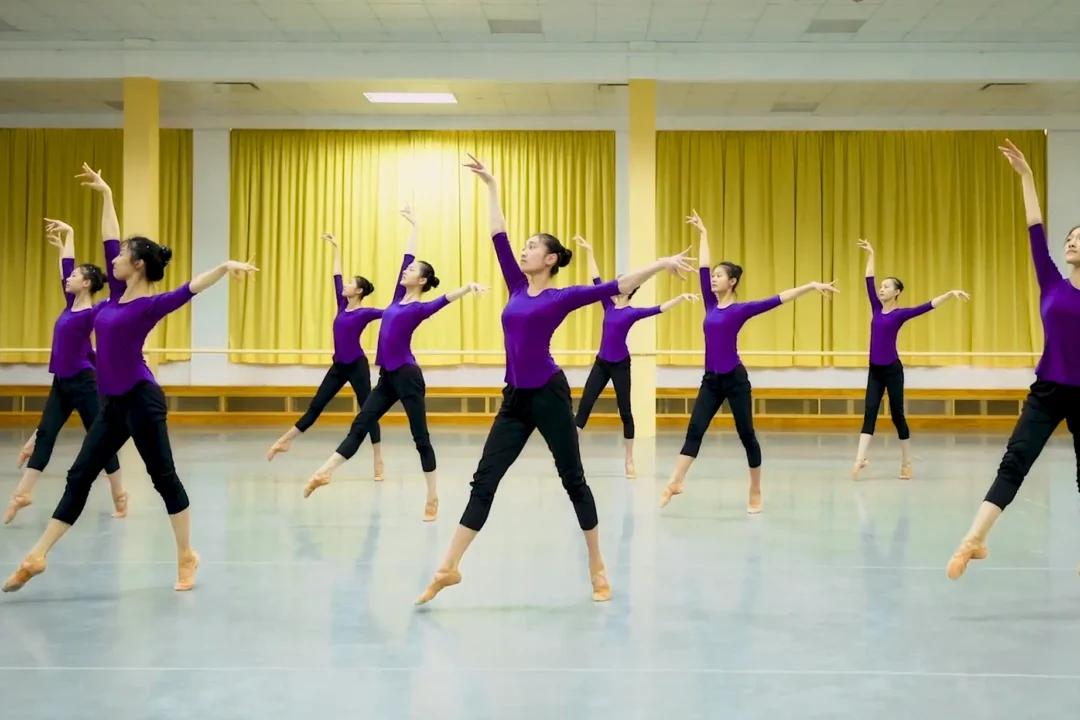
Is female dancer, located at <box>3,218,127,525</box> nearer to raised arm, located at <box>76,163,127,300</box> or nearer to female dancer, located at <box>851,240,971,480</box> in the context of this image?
raised arm, located at <box>76,163,127,300</box>

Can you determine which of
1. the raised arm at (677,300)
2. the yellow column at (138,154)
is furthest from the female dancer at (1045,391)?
the yellow column at (138,154)

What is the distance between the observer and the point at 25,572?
4.33 m

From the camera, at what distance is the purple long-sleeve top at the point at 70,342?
6.12 metres

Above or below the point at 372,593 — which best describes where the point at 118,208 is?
above

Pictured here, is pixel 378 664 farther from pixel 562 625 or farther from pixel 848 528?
pixel 848 528

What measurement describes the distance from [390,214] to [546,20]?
4.30 m

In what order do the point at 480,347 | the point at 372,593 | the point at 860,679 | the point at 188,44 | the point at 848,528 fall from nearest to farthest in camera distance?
the point at 860,679
the point at 372,593
the point at 848,528
the point at 188,44
the point at 480,347

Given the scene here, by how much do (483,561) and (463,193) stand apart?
10.5 metres

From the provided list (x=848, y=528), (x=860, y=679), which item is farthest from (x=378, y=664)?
(x=848, y=528)

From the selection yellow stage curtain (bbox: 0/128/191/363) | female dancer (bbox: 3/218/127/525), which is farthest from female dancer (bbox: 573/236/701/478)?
yellow stage curtain (bbox: 0/128/191/363)

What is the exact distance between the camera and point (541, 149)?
15.1 metres

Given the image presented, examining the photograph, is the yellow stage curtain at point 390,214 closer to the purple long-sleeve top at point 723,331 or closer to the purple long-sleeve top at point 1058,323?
the purple long-sleeve top at point 723,331

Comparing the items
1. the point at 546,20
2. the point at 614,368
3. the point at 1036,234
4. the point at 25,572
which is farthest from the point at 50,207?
the point at 1036,234

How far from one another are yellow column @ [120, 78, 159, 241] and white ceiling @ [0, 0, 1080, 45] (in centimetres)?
65
